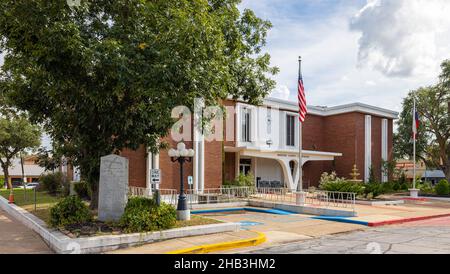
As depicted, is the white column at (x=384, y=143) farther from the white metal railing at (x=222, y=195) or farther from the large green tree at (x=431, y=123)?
the white metal railing at (x=222, y=195)

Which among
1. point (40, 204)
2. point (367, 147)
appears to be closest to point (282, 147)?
point (367, 147)

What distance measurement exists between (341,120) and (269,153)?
11957mm

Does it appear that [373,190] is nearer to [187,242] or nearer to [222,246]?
[222,246]

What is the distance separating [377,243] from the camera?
1078 centimetres

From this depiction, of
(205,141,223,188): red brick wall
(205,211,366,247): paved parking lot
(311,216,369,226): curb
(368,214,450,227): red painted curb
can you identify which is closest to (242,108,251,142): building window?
(205,141,223,188): red brick wall

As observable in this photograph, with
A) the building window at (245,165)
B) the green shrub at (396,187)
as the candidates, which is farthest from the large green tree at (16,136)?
the green shrub at (396,187)

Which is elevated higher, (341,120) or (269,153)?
(341,120)

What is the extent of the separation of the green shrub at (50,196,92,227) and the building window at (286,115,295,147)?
25975 millimetres

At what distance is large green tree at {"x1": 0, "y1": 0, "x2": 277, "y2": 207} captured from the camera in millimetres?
10664
